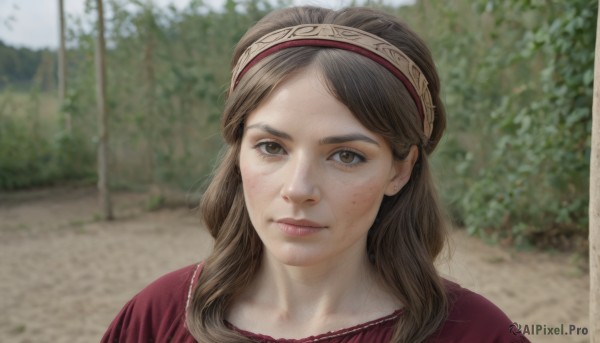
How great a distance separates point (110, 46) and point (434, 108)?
7.91 m

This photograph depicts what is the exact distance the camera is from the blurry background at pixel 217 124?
173 inches

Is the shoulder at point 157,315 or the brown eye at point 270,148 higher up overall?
the brown eye at point 270,148

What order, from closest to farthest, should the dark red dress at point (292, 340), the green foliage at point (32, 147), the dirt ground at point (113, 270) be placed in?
the dark red dress at point (292, 340) → the dirt ground at point (113, 270) → the green foliage at point (32, 147)

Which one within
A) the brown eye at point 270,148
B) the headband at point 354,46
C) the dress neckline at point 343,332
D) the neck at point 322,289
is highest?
the headband at point 354,46

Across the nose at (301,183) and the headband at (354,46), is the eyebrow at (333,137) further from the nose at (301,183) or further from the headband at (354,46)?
the headband at (354,46)

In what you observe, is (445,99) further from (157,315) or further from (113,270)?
(157,315)

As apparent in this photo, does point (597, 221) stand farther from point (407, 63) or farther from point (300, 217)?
point (300, 217)

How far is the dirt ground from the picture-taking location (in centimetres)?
443

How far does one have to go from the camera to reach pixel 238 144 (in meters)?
1.59

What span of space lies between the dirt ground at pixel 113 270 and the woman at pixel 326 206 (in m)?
1.48

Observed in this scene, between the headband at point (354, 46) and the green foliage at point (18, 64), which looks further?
the green foliage at point (18, 64)

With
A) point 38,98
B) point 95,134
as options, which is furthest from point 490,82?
point 38,98

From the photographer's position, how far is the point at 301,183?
133 cm

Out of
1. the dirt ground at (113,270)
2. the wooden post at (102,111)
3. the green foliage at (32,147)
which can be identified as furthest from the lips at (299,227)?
the green foliage at (32,147)
